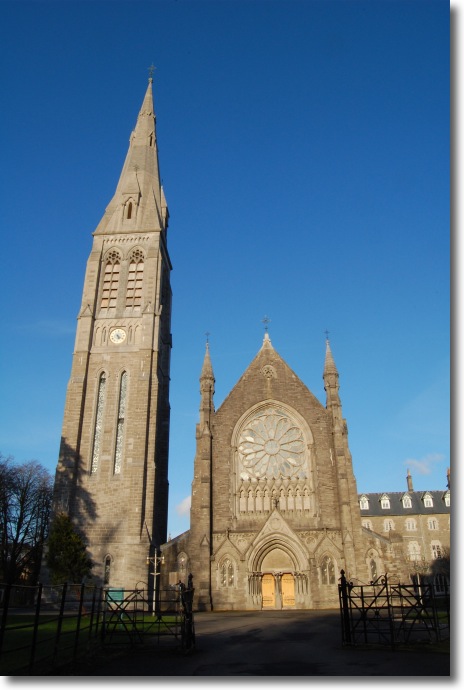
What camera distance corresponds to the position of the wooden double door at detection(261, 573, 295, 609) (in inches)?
→ 1260

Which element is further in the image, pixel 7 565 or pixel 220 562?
pixel 7 565

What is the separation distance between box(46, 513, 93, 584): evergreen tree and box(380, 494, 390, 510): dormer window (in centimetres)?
A: 4186

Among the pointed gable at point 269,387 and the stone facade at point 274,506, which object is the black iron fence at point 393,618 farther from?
the pointed gable at point 269,387

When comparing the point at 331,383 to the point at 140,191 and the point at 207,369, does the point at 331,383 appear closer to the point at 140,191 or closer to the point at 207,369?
the point at 207,369

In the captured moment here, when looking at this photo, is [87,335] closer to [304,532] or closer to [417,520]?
[304,532]

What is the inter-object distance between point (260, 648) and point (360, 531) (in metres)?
19.6

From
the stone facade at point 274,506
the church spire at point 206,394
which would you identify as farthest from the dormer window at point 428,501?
the church spire at point 206,394

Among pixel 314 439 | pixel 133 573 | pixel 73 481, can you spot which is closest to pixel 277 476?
pixel 314 439

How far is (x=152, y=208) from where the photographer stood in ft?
148

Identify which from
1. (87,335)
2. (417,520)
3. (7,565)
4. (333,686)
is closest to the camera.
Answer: (333,686)

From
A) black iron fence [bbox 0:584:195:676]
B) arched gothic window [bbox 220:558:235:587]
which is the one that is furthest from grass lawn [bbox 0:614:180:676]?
arched gothic window [bbox 220:558:235:587]

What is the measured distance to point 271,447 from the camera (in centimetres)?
3591

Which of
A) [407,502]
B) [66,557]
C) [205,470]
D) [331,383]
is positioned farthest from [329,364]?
[407,502]

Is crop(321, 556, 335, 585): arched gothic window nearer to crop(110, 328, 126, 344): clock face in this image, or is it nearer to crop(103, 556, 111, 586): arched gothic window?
crop(103, 556, 111, 586): arched gothic window
